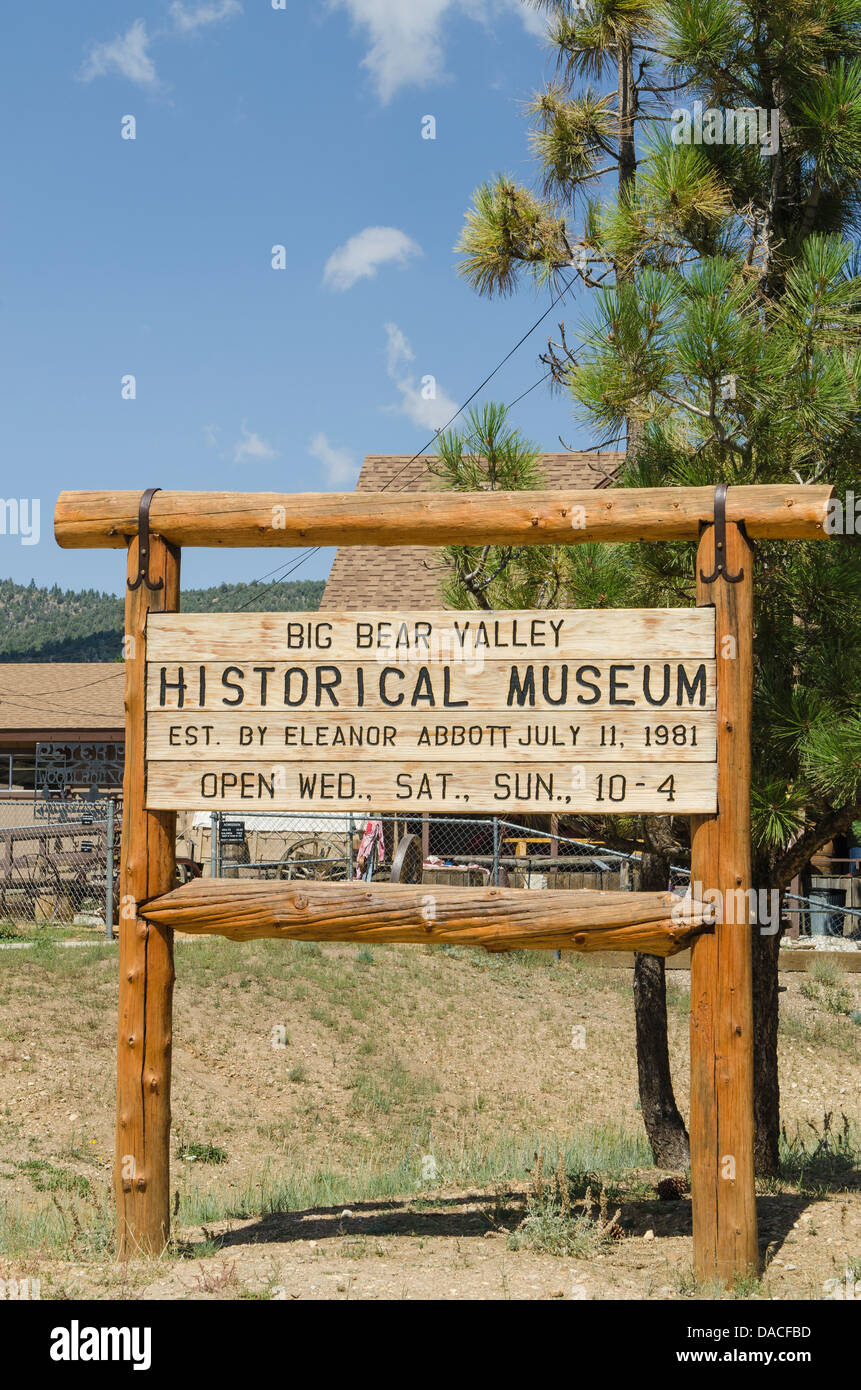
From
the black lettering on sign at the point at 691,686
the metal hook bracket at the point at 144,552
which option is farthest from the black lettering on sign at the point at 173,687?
the black lettering on sign at the point at 691,686

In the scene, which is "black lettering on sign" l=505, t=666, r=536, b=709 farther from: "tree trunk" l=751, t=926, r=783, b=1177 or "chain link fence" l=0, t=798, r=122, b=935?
"chain link fence" l=0, t=798, r=122, b=935

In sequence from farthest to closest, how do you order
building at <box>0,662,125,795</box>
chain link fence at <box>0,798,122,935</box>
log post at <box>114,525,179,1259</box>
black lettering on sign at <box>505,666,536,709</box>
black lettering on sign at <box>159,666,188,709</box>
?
building at <box>0,662,125,795</box> < chain link fence at <box>0,798,122,935</box> < black lettering on sign at <box>159,666,188,709</box> < log post at <box>114,525,179,1259</box> < black lettering on sign at <box>505,666,536,709</box>

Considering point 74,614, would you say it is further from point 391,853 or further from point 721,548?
point 721,548

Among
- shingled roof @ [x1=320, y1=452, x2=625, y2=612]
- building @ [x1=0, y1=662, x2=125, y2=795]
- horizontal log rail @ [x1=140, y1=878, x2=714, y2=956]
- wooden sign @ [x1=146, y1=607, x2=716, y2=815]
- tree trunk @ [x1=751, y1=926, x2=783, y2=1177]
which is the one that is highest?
shingled roof @ [x1=320, y1=452, x2=625, y2=612]

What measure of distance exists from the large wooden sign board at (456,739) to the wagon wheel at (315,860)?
10433mm

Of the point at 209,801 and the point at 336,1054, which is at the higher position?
the point at 209,801

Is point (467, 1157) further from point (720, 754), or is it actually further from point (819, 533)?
point (819, 533)

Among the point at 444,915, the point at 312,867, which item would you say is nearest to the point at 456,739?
the point at 444,915

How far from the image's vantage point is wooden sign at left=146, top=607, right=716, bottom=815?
4.65 m

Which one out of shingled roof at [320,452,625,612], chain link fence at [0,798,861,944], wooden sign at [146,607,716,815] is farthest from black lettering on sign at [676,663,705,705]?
shingled roof at [320,452,625,612]

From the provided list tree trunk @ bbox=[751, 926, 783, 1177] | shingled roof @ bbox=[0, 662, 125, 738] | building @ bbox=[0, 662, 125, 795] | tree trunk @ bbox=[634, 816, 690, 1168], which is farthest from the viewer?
shingled roof @ bbox=[0, 662, 125, 738]

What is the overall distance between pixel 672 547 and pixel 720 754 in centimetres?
176

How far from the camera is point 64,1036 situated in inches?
423

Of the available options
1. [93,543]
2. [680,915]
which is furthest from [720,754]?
[93,543]
